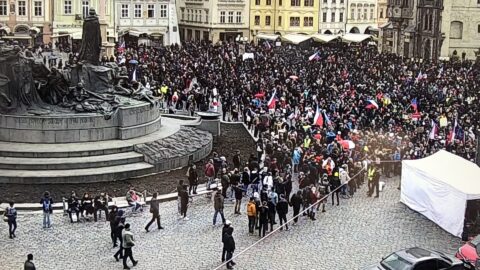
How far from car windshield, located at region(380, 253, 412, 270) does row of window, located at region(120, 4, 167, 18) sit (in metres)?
62.5

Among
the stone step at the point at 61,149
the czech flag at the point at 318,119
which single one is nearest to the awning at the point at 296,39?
the czech flag at the point at 318,119

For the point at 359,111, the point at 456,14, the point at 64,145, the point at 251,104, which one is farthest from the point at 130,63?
the point at 456,14

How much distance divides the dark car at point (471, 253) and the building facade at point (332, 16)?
68.5 m

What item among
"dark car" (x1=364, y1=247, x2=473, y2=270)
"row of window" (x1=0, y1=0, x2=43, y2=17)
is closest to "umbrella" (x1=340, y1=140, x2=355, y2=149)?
"dark car" (x1=364, y1=247, x2=473, y2=270)

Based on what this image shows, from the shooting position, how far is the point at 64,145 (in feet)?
93.2

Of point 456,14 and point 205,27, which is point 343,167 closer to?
point 456,14

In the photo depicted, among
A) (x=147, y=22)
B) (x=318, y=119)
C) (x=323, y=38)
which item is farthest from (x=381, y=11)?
(x=318, y=119)

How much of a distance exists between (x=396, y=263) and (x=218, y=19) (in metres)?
67.0

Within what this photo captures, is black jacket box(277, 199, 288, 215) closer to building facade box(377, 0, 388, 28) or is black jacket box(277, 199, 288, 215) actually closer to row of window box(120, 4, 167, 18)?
row of window box(120, 4, 167, 18)

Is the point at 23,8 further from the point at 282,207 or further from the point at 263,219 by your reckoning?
the point at 263,219

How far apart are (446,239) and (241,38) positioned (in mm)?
60919

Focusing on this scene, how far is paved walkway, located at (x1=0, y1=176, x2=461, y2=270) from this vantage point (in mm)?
19625

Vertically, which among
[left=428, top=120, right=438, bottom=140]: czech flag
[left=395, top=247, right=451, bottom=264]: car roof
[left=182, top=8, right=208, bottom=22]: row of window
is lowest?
[left=395, top=247, right=451, bottom=264]: car roof

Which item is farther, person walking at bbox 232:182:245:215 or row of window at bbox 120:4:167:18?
row of window at bbox 120:4:167:18
